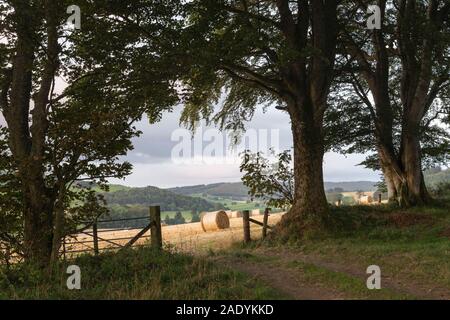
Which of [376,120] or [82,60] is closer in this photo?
[82,60]

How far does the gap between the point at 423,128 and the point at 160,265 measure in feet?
50.9

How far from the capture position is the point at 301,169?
59.0ft

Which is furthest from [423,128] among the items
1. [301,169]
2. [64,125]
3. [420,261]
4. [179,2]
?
[64,125]

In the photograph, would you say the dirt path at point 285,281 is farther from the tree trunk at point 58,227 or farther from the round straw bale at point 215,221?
A: the round straw bale at point 215,221

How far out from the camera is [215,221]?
3070 centimetres

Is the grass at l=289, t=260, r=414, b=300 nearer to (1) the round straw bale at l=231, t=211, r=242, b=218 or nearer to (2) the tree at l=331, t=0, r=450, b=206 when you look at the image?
(2) the tree at l=331, t=0, r=450, b=206

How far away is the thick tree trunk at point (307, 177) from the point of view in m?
17.7

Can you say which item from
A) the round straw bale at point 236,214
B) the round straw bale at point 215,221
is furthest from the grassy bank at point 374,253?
the round straw bale at point 236,214

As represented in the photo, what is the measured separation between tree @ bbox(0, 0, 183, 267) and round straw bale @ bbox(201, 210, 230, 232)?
17.1 m

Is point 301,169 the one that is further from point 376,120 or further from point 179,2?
point 179,2

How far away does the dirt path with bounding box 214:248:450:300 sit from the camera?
30.8ft

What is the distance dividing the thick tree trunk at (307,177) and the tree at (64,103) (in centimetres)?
580

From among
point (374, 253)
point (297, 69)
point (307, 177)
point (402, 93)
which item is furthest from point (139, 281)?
point (402, 93)

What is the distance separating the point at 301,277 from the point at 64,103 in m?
7.48
